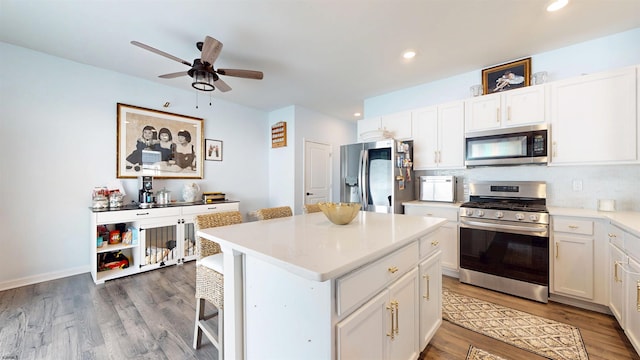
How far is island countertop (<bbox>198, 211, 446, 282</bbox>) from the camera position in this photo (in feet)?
2.95

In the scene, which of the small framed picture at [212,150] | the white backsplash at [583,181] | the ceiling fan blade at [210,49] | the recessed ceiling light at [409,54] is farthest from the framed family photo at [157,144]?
the white backsplash at [583,181]

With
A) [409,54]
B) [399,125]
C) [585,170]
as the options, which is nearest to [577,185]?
[585,170]

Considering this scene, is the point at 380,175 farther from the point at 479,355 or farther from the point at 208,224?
the point at 208,224

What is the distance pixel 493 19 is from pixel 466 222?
1.98m

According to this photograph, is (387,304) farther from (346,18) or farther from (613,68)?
(613,68)

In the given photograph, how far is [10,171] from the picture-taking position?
105 inches

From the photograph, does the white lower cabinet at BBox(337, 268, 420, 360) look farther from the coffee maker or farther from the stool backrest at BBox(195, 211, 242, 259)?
the coffee maker

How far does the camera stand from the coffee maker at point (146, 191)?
10.9 feet

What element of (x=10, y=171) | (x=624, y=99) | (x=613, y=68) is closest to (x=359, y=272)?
(x=624, y=99)

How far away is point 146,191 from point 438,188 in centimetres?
400

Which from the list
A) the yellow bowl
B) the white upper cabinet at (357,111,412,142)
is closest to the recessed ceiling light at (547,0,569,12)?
the white upper cabinet at (357,111,412,142)

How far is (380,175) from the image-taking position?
3.40 meters

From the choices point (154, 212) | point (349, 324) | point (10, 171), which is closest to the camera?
point (349, 324)

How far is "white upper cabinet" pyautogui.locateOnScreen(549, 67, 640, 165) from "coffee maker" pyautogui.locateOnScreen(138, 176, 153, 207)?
4.85 metres
